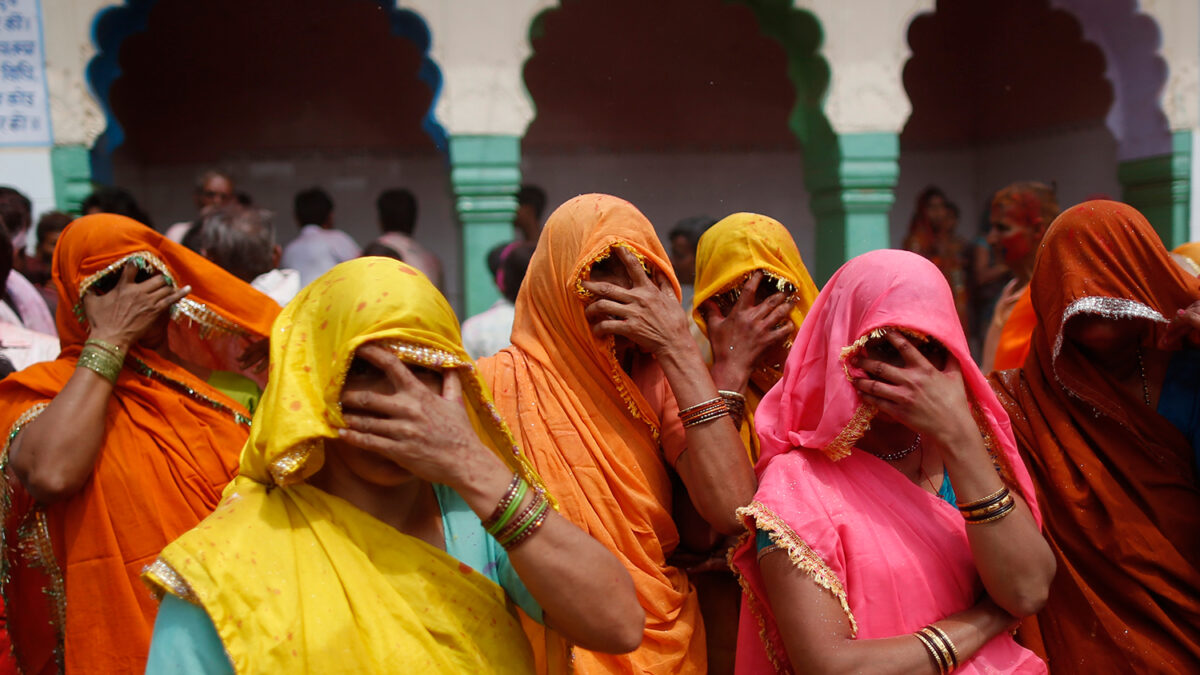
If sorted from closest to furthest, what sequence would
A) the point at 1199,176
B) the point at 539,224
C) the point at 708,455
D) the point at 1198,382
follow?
the point at 708,455
the point at 1198,382
the point at 1199,176
the point at 539,224

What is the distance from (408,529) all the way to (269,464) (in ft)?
0.88

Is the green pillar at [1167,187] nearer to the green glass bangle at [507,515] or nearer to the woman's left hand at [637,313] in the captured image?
the woman's left hand at [637,313]

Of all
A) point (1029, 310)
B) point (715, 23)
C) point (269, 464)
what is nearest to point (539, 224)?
point (715, 23)

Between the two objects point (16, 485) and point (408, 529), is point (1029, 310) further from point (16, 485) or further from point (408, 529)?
point (16, 485)

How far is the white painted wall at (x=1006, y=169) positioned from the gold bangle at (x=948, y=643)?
279 inches

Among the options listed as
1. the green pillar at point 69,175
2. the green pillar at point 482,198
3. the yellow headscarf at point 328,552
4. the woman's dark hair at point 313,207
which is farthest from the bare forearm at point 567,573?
the woman's dark hair at point 313,207

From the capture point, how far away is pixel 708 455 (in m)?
2.03

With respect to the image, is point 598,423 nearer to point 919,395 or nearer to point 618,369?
point 618,369

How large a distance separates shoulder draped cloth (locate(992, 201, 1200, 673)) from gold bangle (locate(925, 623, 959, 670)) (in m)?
0.44

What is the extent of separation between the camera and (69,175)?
17.6ft

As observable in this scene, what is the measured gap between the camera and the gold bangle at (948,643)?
1696 mm

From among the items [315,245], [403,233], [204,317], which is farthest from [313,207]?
[204,317]

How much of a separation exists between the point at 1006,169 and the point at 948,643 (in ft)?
25.7

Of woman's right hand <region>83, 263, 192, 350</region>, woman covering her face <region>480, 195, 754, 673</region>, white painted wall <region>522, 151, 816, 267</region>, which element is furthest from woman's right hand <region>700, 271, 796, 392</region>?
white painted wall <region>522, 151, 816, 267</region>
